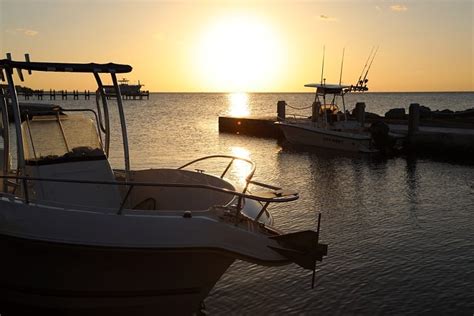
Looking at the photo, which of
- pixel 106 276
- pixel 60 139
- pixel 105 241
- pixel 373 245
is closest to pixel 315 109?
pixel 373 245

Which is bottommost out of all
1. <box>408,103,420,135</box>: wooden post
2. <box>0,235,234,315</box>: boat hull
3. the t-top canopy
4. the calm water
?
the calm water

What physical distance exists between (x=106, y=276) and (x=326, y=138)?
26031 millimetres

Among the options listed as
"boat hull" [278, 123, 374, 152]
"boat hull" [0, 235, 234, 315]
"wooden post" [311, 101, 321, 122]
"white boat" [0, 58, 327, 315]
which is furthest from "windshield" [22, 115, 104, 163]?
"wooden post" [311, 101, 321, 122]

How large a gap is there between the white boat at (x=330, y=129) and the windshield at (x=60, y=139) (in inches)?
919

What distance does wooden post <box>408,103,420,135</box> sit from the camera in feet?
100

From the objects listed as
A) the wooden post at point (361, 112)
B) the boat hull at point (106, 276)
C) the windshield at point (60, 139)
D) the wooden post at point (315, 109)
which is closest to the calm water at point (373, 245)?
the boat hull at point (106, 276)

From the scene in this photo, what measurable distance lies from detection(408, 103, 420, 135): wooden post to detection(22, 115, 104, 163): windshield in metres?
25.6

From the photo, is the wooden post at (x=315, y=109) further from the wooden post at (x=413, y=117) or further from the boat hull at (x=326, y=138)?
the wooden post at (x=413, y=117)

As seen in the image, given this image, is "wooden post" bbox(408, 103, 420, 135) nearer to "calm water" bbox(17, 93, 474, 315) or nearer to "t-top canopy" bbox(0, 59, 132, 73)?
"calm water" bbox(17, 93, 474, 315)

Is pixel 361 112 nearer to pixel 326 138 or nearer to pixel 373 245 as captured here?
pixel 326 138

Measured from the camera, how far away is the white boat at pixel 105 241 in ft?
21.5

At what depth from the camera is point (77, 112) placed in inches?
355

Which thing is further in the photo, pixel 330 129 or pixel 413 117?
pixel 330 129

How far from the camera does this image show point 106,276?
685 cm
